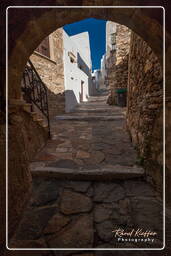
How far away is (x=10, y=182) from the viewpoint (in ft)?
5.06

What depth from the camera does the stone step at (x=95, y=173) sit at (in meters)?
2.38

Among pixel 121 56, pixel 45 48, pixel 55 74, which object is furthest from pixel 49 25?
pixel 121 56

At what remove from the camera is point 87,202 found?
75.5 inches

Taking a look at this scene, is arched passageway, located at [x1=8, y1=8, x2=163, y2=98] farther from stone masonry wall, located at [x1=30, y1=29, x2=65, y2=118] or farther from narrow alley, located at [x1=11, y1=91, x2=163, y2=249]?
stone masonry wall, located at [x1=30, y1=29, x2=65, y2=118]

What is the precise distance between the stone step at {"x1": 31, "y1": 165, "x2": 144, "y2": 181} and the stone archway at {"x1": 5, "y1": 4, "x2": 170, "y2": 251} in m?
1.55

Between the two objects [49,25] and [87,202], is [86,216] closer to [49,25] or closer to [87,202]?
[87,202]

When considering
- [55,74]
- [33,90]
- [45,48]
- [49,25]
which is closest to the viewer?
[49,25]

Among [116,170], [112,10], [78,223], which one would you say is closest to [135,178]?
[116,170]

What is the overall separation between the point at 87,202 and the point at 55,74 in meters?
7.93

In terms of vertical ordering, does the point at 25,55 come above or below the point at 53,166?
above

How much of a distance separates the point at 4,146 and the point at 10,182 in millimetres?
450

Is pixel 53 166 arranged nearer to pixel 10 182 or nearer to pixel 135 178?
pixel 10 182

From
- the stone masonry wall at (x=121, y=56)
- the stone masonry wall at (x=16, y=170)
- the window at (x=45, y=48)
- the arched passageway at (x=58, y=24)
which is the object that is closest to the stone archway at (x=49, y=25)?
the arched passageway at (x=58, y=24)

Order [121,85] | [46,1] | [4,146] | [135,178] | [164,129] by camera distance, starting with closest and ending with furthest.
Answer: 1. [46,1]
2. [4,146]
3. [164,129]
4. [135,178]
5. [121,85]
